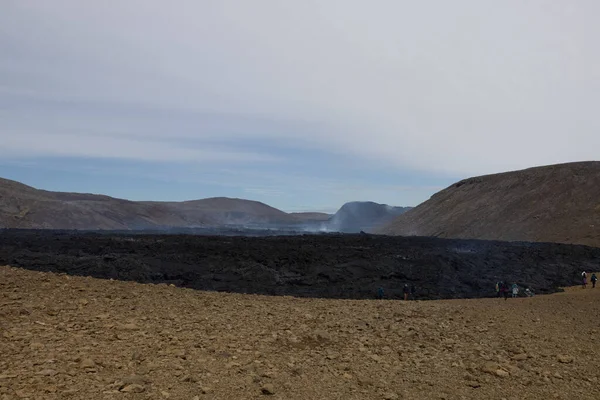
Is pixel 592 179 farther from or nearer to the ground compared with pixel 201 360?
farther from the ground

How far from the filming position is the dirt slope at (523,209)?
70.8m

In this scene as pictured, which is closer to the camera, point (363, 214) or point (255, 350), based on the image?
point (255, 350)

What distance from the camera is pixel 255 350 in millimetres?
9602

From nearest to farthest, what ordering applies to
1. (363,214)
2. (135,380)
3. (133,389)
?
(133,389) < (135,380) < (363,214)

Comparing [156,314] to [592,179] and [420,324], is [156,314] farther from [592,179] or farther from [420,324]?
[592,179]

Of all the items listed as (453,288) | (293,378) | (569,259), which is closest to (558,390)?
(293,378)

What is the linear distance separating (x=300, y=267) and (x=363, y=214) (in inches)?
5819

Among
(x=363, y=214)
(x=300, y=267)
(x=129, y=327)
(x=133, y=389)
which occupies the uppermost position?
(x=363, y=214)

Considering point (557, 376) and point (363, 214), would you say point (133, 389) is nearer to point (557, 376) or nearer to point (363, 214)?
point (557, 376)

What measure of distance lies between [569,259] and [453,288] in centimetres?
2067

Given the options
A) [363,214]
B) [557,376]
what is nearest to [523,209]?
[557,376]

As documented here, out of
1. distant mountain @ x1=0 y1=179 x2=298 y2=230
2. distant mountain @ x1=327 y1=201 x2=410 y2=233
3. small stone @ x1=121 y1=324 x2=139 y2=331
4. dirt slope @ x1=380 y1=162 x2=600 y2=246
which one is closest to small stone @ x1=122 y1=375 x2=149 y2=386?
small stone @ x1=121 y1=324 x2=139 y2=331

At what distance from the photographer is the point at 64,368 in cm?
737

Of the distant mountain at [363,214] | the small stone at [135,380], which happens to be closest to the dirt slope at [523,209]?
the distant mountain at [363,214]
